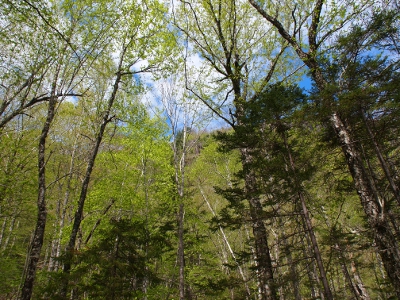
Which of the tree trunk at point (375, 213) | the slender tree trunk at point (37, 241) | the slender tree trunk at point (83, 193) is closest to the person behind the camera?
the tree trunk at point (375, 213)

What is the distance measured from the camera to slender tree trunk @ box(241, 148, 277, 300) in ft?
19.7

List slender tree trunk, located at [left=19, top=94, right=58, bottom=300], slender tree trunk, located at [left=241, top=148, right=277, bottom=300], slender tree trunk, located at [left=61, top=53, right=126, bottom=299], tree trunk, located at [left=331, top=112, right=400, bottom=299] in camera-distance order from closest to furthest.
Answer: tree trunk, located at [left=331, top=112, right=400, bottom=299] → slender tree trunk, located at [left=19, top=94, right=58, bottom=300] → slender tree trunk, located at [left=61, top=53, right=126, bottom=299] → slender tree trunk, located at [left=241, top=148, right=277, bottom=300]

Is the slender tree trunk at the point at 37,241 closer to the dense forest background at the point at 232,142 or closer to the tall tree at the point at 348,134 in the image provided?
the dense forest background at the point at 232,142

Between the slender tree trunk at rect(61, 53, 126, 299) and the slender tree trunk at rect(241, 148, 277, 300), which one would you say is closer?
the slender tree trunk at rect(61, 53, 126, 299)

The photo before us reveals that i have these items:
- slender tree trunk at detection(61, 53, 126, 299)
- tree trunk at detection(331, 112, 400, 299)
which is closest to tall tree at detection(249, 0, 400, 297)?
tree trunk at detection(331, 112, 400, 299)

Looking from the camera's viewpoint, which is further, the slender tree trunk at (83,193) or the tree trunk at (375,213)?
the slender tree trunk at (83,193)

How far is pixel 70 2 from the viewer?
20.9ft

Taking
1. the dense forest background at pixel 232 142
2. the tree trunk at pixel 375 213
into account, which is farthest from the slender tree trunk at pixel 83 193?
the tree trunk at pixel 375 213

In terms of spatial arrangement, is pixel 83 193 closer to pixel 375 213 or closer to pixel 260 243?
pixel 260 243

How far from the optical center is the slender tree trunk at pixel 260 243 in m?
6.00

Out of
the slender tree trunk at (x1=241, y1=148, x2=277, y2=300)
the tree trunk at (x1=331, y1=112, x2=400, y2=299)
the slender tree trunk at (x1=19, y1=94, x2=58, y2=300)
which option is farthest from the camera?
the slender tree trunk at (x1=241, y1=148, x2=277, y2=300)

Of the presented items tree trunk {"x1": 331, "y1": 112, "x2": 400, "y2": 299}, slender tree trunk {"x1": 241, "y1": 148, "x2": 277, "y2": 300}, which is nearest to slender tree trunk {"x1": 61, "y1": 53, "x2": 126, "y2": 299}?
slender tree trunk {"x1": 241, "y1": 148, "x2": 277, "y2": 300}

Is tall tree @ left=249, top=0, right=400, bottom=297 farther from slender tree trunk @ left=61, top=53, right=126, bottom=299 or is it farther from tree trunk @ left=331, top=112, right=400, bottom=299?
slender tree trunk @ left=61, top=53, right=126, bottom=299

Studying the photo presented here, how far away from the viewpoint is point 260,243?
6773 mm
